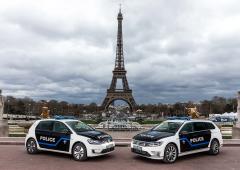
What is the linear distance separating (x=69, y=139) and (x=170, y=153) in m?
3.91

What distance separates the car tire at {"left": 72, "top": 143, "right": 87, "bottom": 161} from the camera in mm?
13398

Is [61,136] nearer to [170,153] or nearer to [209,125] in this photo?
[170,153]

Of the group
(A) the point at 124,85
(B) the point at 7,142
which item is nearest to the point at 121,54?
(A) the point at 124,85

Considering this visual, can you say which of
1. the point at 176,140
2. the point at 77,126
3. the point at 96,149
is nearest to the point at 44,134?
the point at 77,126

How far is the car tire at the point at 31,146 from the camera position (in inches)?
599

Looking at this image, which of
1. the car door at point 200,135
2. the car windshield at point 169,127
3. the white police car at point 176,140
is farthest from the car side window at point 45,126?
the car door at point 200,135

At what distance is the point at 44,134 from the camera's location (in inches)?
586

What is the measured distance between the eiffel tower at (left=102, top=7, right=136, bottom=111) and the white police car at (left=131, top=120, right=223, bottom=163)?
8883 centimetres

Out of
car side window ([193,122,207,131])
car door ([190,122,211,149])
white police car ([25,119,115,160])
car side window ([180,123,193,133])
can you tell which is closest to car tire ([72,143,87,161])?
white police car ([25,119,115,160])

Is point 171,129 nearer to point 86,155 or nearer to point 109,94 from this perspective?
point 86,155

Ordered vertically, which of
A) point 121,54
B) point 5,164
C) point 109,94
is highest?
point 121,54

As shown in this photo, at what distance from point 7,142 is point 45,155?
4415 mm

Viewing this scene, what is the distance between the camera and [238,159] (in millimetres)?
14172

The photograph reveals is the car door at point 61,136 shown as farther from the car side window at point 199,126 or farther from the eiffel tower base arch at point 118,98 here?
the eiffel tower base arch at point 118,98
